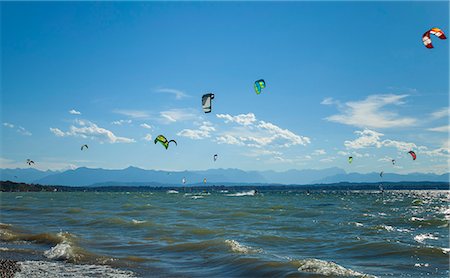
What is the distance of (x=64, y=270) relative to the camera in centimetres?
1165

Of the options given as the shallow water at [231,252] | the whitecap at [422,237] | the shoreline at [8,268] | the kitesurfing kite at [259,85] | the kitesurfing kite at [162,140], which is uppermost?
the kitesurfing kite at [259,85]

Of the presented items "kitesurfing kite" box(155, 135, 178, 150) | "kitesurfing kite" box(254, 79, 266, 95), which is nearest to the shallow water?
"kitesurfing kite" box(155, 135, 178, 150)

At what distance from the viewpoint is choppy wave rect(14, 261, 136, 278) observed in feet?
35.8

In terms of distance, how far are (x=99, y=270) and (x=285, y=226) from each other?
51.0 feet

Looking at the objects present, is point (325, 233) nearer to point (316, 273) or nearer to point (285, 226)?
point (285, 226)

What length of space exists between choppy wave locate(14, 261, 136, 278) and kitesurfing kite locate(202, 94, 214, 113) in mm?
10296

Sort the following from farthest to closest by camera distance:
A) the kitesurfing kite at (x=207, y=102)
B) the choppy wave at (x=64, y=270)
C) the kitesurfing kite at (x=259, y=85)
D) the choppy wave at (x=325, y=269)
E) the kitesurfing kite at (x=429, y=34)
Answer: the kitesurfing kite at (x=259, y=85)
the kitesurfing kite at (x=207, y=102)
the kitesurfing kite at (x=429, y=34)
the choppy wave at (x=325, y=269)
the choppy wave at (x=64, y=270)

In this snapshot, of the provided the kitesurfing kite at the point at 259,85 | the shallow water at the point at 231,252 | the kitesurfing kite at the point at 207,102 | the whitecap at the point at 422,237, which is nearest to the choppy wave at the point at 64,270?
Result: the shallow water at the point at 231,252

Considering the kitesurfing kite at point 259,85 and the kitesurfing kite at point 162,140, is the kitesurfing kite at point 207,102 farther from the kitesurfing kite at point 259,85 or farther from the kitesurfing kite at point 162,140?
the kitesurfing kite at point 162,140

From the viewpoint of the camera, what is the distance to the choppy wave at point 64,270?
1091 centimetres

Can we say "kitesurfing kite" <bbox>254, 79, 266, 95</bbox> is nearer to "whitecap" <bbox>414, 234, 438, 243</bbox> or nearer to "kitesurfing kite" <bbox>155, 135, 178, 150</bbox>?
"kitesurfing kite" <bbox>155, 135, 178, 150</bbox>

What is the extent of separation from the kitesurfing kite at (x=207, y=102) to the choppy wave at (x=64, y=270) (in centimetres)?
1030

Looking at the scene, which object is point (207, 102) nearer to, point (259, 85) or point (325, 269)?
point (259, 85)

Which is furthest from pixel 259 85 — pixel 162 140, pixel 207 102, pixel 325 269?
pixel 325 269
